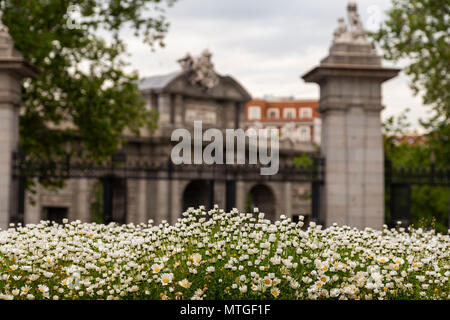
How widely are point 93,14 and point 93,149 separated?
4319 mm

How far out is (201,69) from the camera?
40.0 meters

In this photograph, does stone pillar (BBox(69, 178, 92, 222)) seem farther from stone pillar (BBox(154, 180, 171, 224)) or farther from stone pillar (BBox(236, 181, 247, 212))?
stone pillar (BBox(236, 181, 247, 212))

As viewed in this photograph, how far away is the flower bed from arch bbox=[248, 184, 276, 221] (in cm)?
3805

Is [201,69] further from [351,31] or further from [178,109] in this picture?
[351,31]

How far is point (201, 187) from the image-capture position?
42.7 meters

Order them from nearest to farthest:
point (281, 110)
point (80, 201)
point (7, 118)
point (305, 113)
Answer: point (7, 118) < point (80, 201) < point (305, 113) < point (281, 110)

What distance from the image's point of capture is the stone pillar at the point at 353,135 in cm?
1592

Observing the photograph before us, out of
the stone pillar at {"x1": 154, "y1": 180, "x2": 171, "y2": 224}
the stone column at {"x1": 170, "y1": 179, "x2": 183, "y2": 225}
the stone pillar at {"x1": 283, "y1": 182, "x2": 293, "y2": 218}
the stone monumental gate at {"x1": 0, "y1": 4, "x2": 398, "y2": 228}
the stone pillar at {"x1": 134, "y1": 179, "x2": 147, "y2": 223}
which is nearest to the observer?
the stone monumental gate at {"x1": 0, "y1": 4, "x2": 398, "y2": 228}

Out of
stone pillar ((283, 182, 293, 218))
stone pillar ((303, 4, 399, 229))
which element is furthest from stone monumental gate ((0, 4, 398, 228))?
stone pillar ((283, 182, 293, 218))

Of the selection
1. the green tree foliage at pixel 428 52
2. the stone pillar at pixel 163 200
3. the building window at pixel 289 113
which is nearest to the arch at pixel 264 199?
the stone pillar at pixel 163 200

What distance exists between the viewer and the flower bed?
26.6 feet

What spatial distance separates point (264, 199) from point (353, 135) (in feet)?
108

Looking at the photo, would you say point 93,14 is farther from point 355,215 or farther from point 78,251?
point 78,251

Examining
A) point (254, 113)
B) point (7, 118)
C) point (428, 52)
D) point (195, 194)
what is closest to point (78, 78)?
point (7, 118)
